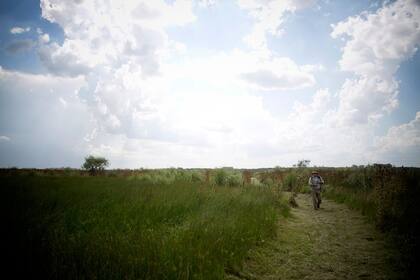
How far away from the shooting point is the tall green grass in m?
3.53

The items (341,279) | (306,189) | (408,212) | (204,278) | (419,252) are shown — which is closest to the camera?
(204,278)

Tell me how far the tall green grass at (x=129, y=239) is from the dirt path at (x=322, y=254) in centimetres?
44

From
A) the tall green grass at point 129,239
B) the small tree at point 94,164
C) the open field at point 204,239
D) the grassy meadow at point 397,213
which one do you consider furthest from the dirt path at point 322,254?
the small tree at point 94,164

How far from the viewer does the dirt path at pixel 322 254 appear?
5.07 m

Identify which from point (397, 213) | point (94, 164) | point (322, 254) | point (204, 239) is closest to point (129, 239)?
point (204, 239)

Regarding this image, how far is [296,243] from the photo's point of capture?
7.12 meters

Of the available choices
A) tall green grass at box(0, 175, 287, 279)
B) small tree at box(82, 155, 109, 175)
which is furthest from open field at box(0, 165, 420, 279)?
small tree at box(82, 155, 109, 175)

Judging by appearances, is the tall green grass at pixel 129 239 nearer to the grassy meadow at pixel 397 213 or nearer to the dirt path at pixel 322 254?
the dirt path at pixel 322 254

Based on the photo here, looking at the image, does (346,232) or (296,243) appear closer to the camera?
(296,243)

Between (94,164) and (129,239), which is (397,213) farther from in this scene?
(94,164)

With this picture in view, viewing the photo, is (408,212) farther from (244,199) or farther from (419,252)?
(244,199)

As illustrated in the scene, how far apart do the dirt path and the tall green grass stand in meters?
0.44

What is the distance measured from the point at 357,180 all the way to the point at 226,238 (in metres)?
17.2

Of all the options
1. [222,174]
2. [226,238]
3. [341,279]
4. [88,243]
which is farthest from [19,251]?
[222,174]
